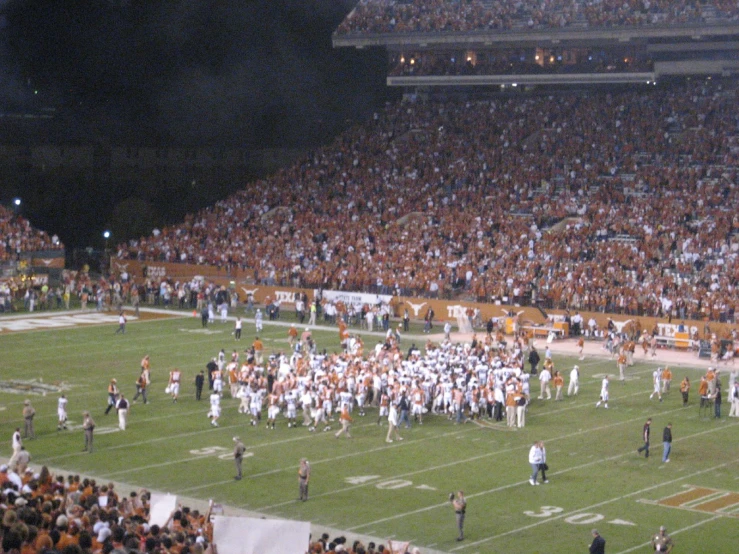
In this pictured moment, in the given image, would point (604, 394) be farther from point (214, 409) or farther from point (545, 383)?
point (214, 409)

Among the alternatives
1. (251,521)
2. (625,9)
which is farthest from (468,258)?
(251,521)

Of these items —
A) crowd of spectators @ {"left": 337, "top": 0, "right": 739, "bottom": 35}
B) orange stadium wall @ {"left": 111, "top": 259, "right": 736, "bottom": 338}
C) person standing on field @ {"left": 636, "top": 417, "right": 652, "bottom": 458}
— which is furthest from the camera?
crowd of spectators @ {"left": 337, "top": 0, "right": 739, "bottom": 35}

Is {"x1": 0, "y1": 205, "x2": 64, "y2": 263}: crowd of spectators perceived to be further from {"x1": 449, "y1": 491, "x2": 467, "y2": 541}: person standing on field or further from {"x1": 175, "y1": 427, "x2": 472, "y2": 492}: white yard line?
{"x1": 449, "y1": 491, "x2": 467, "y2": 541}: person standing on field

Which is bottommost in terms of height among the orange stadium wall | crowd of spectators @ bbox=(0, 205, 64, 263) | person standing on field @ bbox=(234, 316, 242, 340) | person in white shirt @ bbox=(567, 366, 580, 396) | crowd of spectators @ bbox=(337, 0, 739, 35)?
person in white shirt @ bbox=(567, 366, 580, 396)

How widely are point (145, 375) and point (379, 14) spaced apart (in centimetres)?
2931

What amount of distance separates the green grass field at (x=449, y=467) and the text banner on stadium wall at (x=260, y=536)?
748cm

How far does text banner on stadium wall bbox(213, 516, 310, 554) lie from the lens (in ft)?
38.5

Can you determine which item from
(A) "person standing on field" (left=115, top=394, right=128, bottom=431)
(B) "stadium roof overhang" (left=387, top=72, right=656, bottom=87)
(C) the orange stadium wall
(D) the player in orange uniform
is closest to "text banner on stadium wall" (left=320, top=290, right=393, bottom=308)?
(C) the orange stadium wall

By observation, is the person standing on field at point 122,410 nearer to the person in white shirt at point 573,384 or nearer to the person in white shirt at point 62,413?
the person in white shirt at point 62,413

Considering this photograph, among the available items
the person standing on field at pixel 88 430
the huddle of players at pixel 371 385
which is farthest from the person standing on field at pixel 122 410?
the huddle of players at pixel 371 385

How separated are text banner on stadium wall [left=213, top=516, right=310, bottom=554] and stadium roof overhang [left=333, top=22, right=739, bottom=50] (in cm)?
3983

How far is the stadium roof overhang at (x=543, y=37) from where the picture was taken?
158ft

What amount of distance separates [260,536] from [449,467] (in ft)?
40.2

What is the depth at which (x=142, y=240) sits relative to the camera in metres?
52.2
